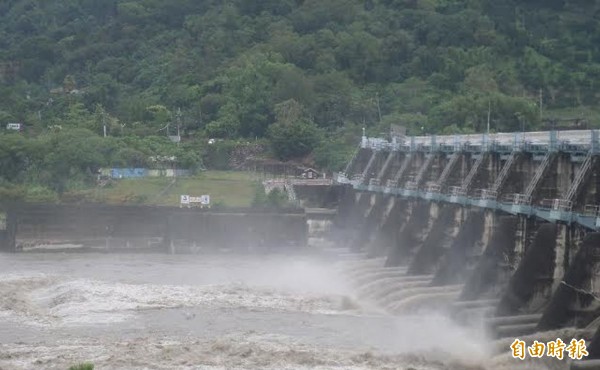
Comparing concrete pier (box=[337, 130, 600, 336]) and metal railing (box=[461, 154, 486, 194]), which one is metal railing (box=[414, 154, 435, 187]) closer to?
concrete pier (box=[337, 130, 600, 336])

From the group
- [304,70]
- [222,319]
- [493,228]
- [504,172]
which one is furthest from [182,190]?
[304,70]

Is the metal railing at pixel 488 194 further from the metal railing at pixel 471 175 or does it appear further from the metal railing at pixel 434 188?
the metal railing at pixel 434 188

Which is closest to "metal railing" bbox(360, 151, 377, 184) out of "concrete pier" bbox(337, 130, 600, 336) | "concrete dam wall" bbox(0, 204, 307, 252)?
"concrete pier" bbox(337, 130, 600, 336)

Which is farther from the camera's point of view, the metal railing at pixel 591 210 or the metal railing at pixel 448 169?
the metal railing at pixel 448 169

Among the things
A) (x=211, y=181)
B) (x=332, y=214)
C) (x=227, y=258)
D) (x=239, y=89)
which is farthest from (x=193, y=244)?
(x=239, y=89)

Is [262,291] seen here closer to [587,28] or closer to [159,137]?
[159,137]

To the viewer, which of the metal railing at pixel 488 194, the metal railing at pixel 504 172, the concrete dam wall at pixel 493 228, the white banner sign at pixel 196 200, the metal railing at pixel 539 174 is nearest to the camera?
the concrete dam wall at pixel 493 228

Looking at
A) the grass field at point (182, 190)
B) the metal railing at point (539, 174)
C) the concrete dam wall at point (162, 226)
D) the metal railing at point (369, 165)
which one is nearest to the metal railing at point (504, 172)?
the metal railing at point (539, 174)
